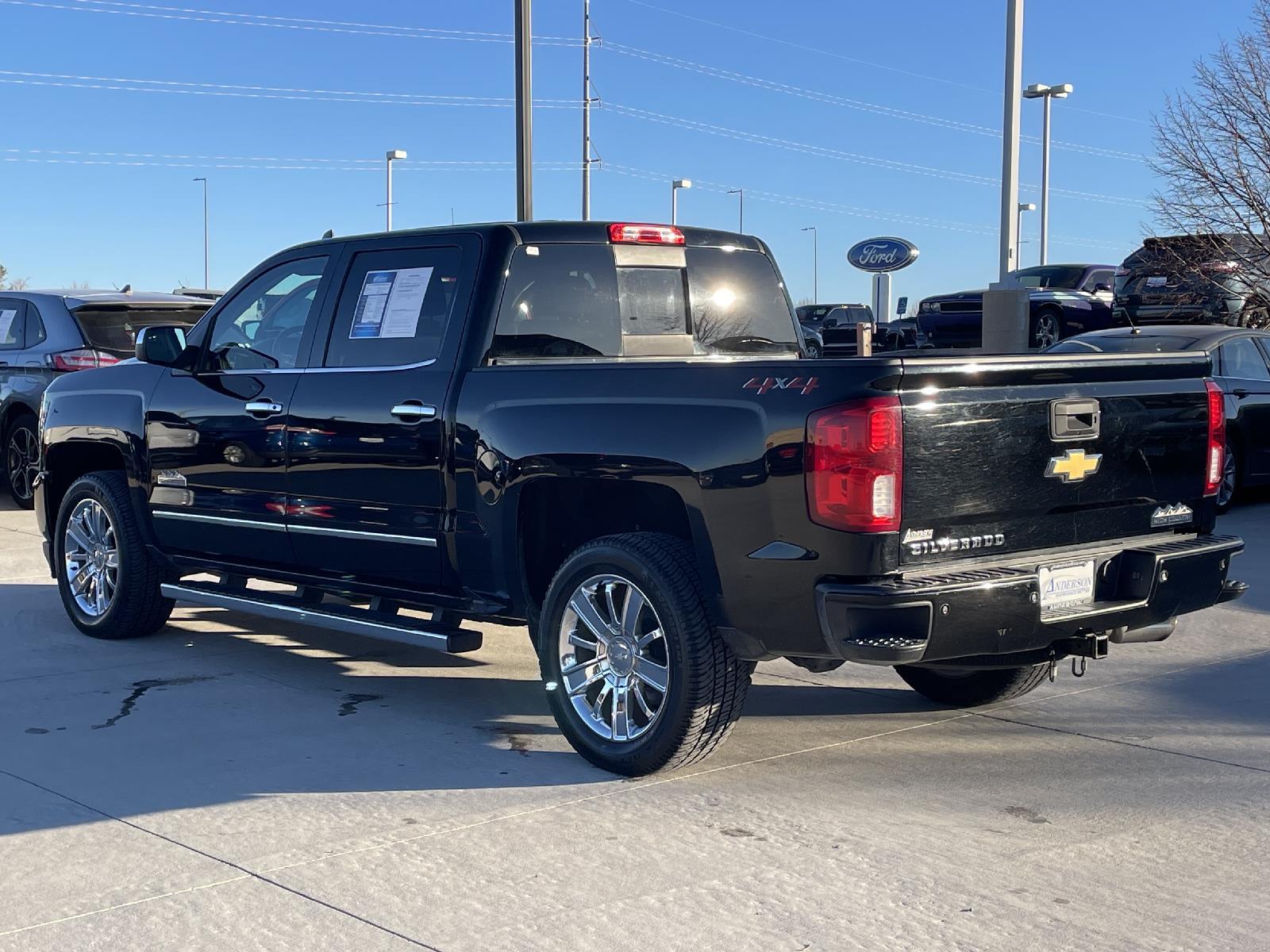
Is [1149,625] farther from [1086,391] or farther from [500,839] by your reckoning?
[500,839]

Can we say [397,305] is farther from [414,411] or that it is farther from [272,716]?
[272,716]

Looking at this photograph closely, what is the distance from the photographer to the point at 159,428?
7.29 metres

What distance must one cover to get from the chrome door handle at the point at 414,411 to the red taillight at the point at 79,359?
7516 millimetres

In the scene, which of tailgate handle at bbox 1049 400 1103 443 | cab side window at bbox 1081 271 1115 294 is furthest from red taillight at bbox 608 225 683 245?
cab side window at bbox 1081 271 1115 294

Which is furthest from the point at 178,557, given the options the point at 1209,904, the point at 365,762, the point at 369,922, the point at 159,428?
the point at 1209,904

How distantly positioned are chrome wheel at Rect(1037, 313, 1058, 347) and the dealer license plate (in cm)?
1848

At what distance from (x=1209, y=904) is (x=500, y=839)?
1.98m

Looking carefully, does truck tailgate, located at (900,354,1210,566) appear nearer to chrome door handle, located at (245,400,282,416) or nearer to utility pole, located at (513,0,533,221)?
chrome door handle, located at (245,400,282,416)

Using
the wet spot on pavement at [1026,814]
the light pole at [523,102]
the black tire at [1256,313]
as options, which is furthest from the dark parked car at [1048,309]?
the wet spot on pavement at [1026,814]

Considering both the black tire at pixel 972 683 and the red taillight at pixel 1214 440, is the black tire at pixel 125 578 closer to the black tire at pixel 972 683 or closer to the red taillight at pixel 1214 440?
the black tire at pixel 972 683

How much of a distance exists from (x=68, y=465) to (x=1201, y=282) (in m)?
16.1

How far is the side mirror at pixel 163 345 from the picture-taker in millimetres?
7129

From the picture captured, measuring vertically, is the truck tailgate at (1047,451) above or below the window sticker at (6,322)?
below

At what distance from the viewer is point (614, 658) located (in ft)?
17.4
